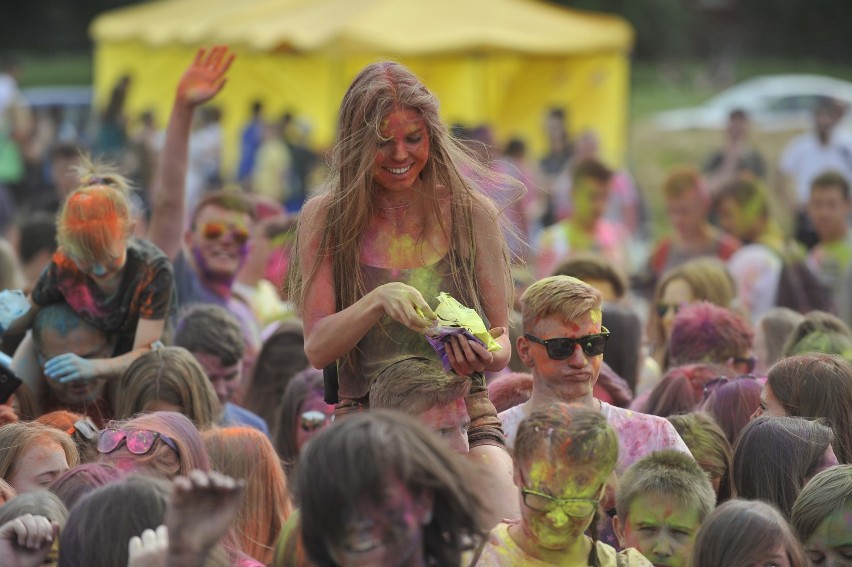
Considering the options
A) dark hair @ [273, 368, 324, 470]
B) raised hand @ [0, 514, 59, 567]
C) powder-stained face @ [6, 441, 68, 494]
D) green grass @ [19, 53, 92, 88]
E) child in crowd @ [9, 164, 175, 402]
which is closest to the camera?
raised hand @ [0, 514, 59, 567]

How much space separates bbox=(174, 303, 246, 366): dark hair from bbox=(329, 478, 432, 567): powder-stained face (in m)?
2.79

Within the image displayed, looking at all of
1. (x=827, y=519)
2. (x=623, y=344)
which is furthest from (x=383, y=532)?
(x=623, y=344)

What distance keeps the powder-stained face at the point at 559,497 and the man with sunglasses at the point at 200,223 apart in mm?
3300

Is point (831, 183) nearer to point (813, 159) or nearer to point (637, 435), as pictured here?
point (813, 159)

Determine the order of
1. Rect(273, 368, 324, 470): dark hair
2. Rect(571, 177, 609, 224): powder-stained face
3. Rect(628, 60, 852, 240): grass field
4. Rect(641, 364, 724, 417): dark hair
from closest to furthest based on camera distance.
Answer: Rect(641, 364, 724, 417): dark hair < Rect(273, 368, 324, 470): dark hair < Rect(571, 177, 609, 224): powder-stained face < Rect(628, 60, 852, 240): grass field

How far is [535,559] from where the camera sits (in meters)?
3.12

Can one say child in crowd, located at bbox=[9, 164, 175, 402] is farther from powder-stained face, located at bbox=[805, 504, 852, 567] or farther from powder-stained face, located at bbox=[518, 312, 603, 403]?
powder-stained face, located at bbox=[805, 504, 852, 567]

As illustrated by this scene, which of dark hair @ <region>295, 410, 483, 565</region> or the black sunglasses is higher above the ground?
dark hair @ <region>295, 410, 483, 565</region>

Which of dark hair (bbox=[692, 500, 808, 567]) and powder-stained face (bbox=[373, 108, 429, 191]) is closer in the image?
dark hair (bbox=[692, 500, 808, 567])

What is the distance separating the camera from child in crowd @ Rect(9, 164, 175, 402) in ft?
16.0

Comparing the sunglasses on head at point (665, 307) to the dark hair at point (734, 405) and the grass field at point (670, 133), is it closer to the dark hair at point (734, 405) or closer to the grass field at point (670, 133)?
the dark hair at point (734, 405)

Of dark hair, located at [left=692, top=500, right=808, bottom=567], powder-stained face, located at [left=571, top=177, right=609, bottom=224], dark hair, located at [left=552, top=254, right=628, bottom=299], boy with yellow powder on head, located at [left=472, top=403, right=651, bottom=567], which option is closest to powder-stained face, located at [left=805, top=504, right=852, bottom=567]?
dark hair, located at [left=692, top=500, right=808, bottom=567]

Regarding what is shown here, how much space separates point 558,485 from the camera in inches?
120

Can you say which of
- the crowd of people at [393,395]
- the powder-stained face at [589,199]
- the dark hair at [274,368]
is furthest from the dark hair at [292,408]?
the powder-stained face at [589,199]
